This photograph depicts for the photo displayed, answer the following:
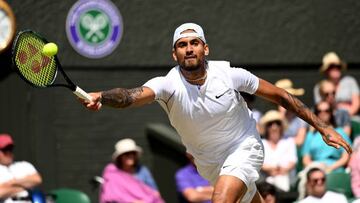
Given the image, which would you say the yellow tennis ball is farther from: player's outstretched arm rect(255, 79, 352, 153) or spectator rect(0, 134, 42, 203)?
spectator rect(0, 134, 42, 203)

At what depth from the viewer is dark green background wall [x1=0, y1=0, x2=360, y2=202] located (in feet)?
39.1

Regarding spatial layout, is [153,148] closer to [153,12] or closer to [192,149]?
[153,12]

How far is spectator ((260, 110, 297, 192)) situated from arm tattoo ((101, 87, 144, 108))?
358 centimetres

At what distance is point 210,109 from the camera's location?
24.5 ft

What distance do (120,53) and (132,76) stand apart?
0.29m

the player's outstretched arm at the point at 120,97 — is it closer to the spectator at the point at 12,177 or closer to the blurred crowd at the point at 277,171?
the blurred crowd at the point at 277,171

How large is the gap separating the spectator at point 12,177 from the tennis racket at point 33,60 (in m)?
2.95

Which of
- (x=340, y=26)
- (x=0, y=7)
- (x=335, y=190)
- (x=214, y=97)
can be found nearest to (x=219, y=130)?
(x=214, y=97)

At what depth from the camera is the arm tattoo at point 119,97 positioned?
22.3ft

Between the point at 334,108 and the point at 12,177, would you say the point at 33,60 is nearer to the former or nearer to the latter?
the point at 12,177

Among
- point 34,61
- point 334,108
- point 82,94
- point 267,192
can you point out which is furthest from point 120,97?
point 334,108

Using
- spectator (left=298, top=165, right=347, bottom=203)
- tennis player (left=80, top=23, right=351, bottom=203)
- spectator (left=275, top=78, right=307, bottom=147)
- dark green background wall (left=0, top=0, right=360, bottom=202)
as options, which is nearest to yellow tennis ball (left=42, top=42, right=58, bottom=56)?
tennis player (left=80, top=23, right=351, bottom=203)

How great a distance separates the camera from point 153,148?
12336 mm

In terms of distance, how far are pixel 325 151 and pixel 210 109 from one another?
3.58 m
